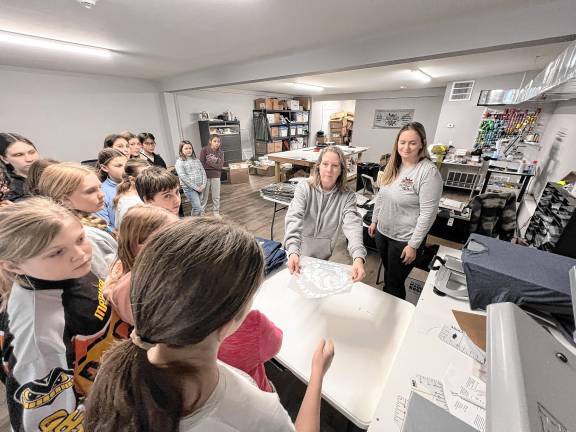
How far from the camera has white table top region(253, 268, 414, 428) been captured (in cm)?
80

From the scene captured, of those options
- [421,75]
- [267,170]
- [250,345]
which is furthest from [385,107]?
[250,345]

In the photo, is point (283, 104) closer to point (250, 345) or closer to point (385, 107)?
point (385, 107)

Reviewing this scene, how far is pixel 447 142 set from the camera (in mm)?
5727

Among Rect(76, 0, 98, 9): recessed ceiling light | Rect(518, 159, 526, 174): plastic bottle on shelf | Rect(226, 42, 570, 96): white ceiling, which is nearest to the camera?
Rect(76, 0, 98, 9): recessed ceiling light

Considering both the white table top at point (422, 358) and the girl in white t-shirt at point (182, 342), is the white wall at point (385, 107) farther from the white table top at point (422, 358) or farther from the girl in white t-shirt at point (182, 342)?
the girl in white t-shirt at point (182, 342)

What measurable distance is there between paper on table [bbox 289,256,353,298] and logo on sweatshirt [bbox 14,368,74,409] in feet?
2.87

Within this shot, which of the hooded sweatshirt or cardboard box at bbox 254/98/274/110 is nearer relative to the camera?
the hooded sweatshirt

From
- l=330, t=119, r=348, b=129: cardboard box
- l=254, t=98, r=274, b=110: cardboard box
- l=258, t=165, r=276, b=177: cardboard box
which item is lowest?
l=258, t=165, r=276, b=177: cardboard box

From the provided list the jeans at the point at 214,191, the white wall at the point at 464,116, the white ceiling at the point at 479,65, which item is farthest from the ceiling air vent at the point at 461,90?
the jeans at the point at 214,191

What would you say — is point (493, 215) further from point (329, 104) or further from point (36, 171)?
point (329, 104)

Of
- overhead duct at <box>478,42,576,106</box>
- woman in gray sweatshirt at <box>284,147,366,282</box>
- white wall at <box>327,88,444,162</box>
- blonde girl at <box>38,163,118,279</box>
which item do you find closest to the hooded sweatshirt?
woman in gray sweatshirt at <box>284,147,366,282</box>

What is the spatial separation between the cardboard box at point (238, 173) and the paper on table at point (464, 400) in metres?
5.70

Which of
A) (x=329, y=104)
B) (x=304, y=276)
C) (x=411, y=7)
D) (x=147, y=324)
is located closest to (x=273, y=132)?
(x=329, y=104)

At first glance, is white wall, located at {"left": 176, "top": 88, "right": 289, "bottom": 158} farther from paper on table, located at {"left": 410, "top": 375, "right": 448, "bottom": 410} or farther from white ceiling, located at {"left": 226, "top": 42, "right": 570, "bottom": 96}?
paper on table, located at {"left": 410, "top": 375, "right": 448, "bottom": 410}
